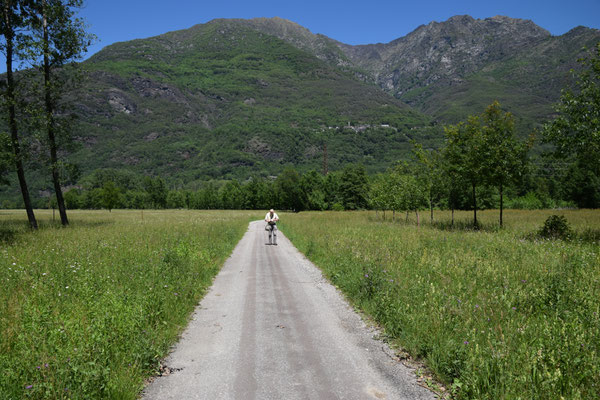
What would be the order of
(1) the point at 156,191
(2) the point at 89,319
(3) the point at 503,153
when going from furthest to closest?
(1) the point at 156,191, (3) the point at 503,153, (2) the point at 89,319

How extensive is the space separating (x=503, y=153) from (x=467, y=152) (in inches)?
101

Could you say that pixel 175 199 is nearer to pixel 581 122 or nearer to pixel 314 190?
pixel 314 190

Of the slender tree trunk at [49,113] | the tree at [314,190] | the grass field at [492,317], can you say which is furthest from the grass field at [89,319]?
the tree at [314,190]

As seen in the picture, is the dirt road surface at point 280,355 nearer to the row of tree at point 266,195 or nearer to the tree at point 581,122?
the tree at point 581,122

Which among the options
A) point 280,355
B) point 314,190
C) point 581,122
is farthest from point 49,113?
point 314,190

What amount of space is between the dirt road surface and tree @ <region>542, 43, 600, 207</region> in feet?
51.3

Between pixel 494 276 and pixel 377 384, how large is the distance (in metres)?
5.45

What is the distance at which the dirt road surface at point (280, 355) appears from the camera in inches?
148

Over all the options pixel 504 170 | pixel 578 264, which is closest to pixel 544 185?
pixel 504 170

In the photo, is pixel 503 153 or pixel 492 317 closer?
pixel 492 317

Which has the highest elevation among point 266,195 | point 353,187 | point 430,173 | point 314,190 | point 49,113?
point 49,113

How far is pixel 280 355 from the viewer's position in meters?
4.62

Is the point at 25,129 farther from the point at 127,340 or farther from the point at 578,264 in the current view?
the point at 578,264

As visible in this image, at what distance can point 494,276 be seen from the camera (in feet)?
25.2
